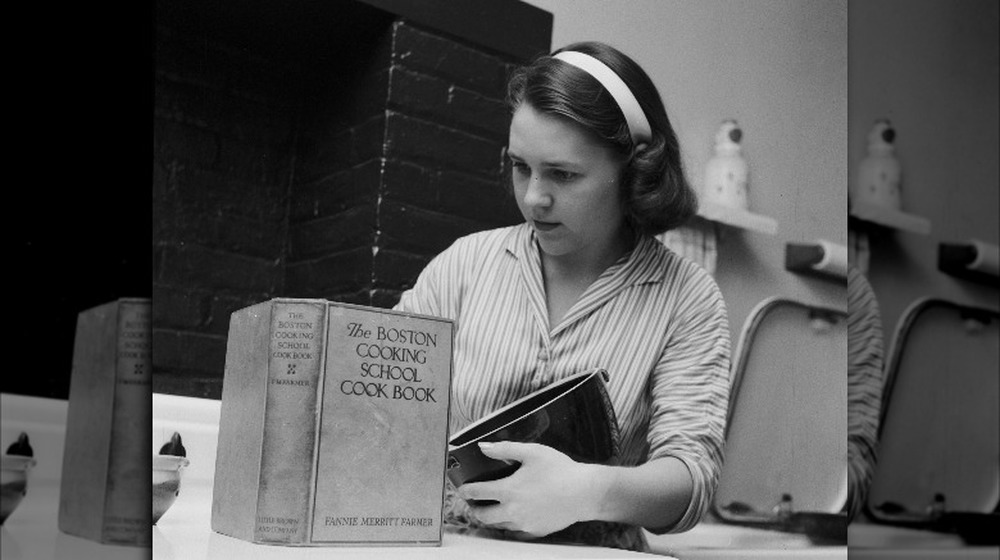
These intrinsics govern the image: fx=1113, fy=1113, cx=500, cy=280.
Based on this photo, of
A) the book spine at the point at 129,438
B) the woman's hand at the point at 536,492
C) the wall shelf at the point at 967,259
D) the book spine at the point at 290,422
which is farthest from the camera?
the book spine at the point at 129,438

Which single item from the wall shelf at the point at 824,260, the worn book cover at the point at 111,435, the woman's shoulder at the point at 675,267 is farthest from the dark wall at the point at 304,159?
the wall shelf at the point at 824,260

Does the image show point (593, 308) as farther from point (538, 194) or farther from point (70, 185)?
point (70, 185)

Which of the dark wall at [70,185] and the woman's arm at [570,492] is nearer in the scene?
the woman's arm at [570,492]

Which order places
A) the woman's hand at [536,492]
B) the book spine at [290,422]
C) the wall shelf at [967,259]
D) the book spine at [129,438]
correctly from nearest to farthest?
the book spine at [290,422] → the woman's hand at [536,492] → the wall shelf at [967,259] → the book spine at [129,438]

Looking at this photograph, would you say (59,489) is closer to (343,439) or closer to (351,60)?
(343,439)

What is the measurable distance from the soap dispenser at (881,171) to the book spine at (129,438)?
1.29 meters

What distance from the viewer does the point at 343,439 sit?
161 cm

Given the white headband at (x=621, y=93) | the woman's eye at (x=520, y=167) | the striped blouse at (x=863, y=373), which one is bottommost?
the striped blouse at (x=863, y=373)

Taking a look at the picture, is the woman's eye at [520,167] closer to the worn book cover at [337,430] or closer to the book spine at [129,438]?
the worn book cover at [337,430]

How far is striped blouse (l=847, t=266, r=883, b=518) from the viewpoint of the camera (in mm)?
1771

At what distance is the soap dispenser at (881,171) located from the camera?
1813 millimetres

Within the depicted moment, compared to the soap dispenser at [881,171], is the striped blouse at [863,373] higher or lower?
lower

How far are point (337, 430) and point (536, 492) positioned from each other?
1.12ft

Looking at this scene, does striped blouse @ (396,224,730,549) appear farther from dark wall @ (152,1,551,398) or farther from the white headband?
the white headband
